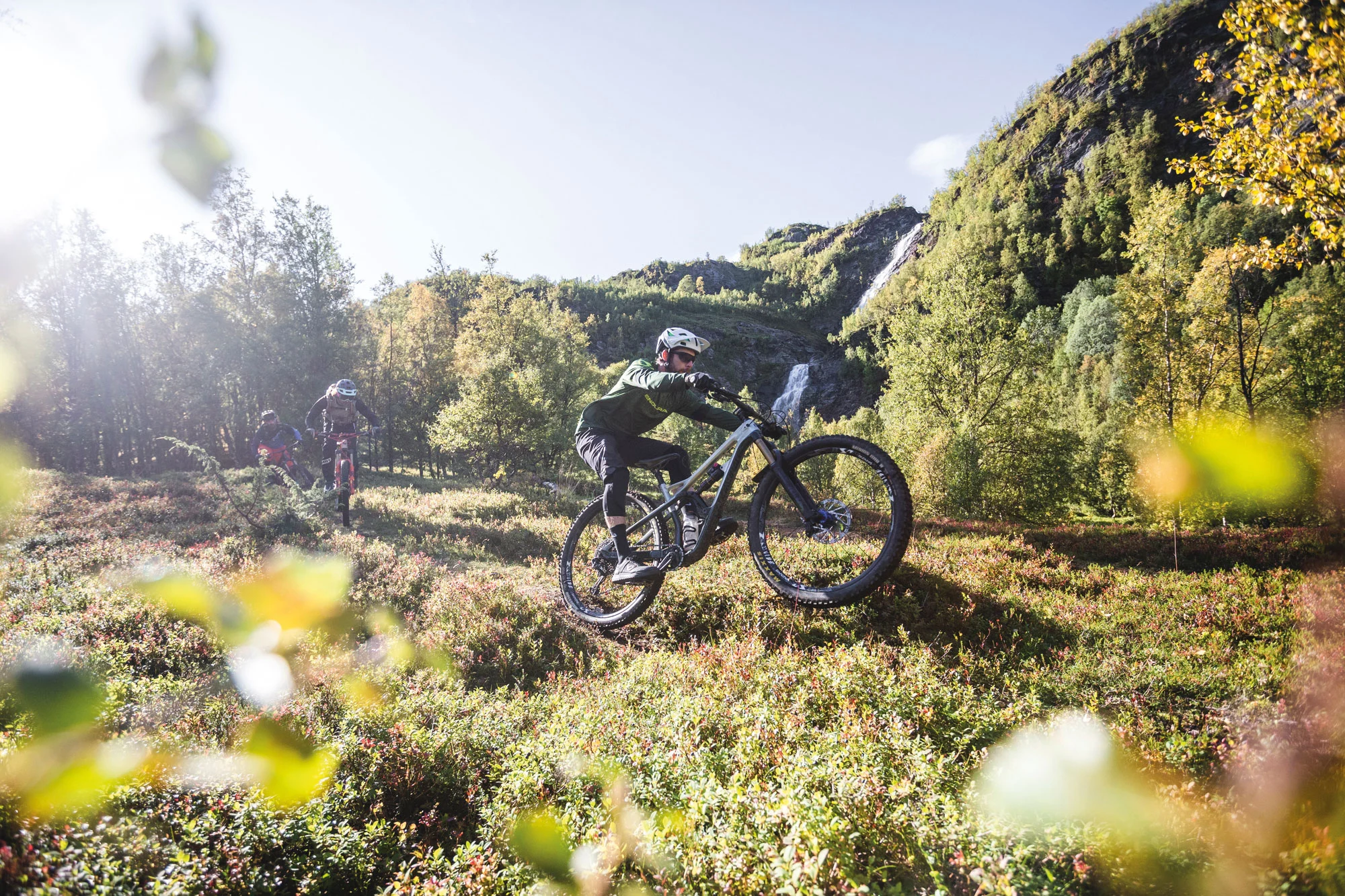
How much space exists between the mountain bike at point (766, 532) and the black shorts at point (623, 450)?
14 cm

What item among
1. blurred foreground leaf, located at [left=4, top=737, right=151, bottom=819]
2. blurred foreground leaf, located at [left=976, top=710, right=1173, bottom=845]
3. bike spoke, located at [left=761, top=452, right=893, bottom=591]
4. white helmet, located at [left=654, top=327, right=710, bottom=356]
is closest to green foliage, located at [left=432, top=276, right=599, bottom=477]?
bike spoke, located at [left=761, top=452, right=893, bottom=591]

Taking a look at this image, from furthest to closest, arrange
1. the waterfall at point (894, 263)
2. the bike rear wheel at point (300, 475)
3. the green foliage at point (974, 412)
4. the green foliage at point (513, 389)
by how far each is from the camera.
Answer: the waterfall at point (894, 263) < the green foliage at point (513, 389) < the green foliage at point (974, 412) < the bike rear wheel at point (300, 475)

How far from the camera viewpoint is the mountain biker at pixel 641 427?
21.7 feet

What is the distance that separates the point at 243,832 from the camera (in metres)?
3.42

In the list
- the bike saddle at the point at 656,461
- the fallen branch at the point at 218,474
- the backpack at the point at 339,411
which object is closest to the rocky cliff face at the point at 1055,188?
the backpack at the point at 339,411

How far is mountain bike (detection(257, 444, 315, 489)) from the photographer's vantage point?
18.8 metres

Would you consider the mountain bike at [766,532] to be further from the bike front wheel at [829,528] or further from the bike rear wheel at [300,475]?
the bike rear wheel at [300,475]

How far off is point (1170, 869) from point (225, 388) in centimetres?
3997

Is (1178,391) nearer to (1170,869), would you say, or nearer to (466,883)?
(1170,869)

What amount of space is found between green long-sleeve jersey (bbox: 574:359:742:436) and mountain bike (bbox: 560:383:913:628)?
1.25 ft

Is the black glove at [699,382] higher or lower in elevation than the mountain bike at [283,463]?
higher

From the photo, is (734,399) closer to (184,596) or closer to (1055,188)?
(184,596)

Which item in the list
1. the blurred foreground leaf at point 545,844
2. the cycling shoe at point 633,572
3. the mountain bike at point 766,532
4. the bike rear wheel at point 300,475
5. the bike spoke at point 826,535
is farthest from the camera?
the bike rear wheel at point 300,475

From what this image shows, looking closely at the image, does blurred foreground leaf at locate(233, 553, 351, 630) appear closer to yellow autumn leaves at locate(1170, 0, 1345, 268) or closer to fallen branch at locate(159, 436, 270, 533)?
fallen branch at locate(159, 436, 270, 533)
